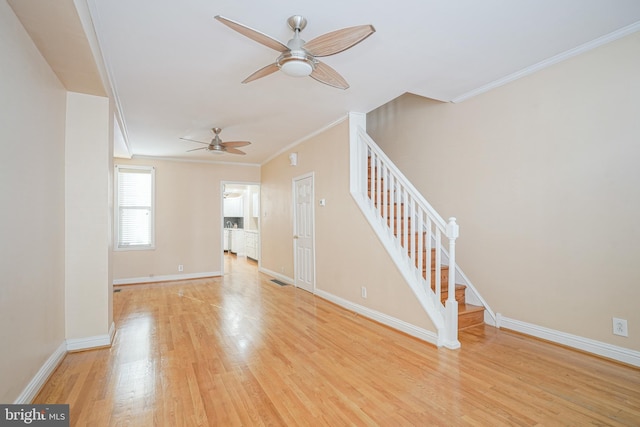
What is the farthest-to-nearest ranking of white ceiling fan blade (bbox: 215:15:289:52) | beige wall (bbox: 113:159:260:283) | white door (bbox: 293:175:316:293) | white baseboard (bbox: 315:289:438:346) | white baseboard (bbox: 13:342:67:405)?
beige wall (bbox: 113:159:260:283) → white door (bbox: 293:175:316:293) → white baseboard (bbox: 315:289:438:346) → white baseboard (bbox: 13:342:67:405) → white ceiling fan blade (bbox: 215:15:289:52)

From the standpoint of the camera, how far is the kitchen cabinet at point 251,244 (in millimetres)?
8992

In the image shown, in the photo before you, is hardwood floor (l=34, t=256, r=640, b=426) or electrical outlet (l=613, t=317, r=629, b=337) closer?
hardwood floor (l=34, t=256, r=640, b=426)

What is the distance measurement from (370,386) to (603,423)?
4.34ft

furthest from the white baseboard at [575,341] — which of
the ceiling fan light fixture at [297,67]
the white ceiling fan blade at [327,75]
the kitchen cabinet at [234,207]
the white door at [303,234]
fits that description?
the kitchen cabinet at [234,207]

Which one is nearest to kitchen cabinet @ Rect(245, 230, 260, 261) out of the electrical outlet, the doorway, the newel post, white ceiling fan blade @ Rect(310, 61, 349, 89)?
the doorway

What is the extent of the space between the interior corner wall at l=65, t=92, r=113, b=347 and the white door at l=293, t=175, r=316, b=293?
2857mm

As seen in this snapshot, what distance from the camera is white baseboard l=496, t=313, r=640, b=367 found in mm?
2434

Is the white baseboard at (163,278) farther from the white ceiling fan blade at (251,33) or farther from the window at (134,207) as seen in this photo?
the white ceiling fan blade at (251,33)

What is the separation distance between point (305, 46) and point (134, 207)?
5645 millimetres

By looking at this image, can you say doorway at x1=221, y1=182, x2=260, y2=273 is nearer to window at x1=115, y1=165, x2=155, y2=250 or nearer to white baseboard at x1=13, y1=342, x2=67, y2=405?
window at x1=115, y1=165, x2=155, y2=250

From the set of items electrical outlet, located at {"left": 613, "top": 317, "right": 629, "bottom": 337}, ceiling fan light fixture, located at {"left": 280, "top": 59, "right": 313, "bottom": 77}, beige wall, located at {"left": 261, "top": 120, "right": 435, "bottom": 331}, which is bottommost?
electrical outlet, located at {"left": 613, "top": 317, "right": 629, "bottom": 337}

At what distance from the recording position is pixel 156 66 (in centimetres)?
282

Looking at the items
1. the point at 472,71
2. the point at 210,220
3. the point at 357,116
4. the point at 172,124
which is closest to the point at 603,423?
the point at 472,71

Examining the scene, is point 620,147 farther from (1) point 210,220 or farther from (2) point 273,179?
(1) point 210,220
